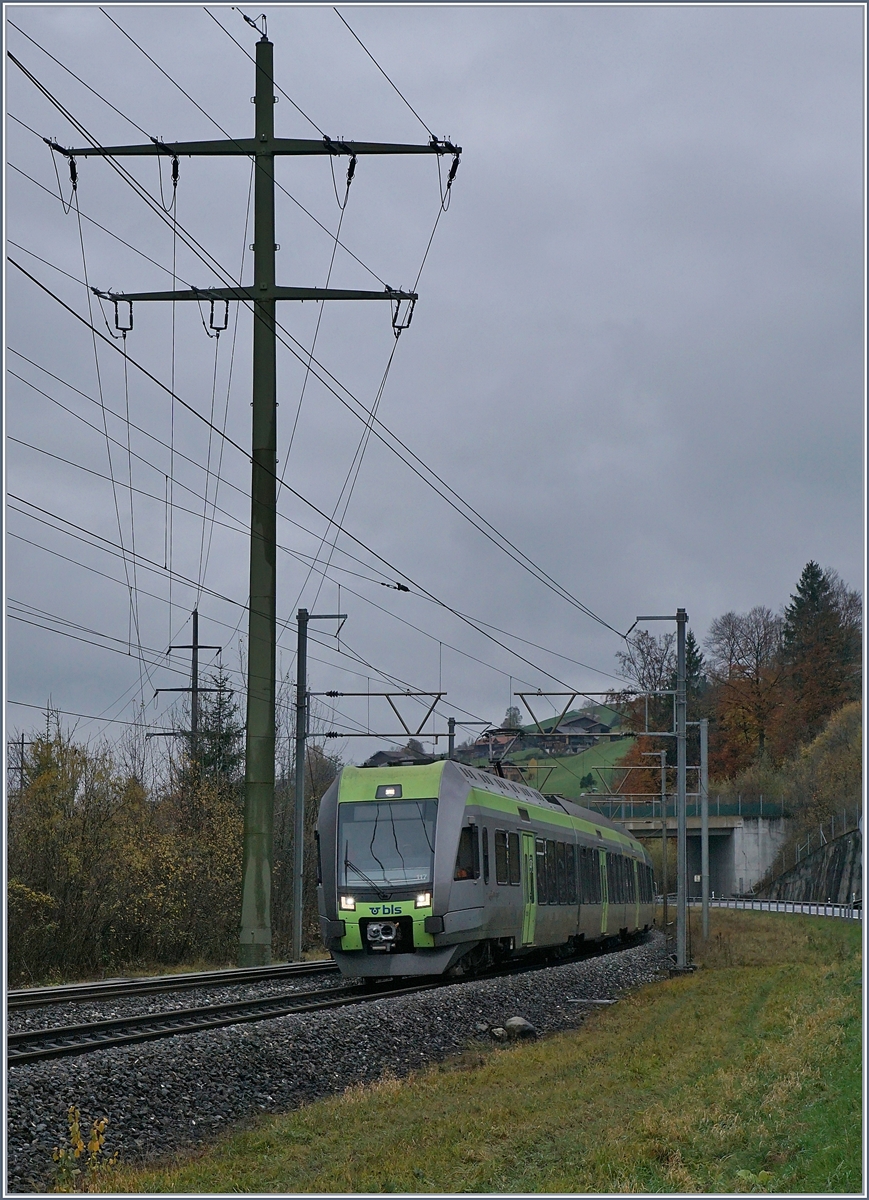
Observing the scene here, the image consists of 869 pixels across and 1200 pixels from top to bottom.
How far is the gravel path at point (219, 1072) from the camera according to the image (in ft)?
33.0

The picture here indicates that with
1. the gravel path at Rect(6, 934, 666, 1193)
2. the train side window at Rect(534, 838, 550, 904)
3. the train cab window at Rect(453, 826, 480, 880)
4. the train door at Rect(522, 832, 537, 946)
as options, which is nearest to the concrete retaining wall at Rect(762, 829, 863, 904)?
the train side window at Rect(534, 838, 550, 904)

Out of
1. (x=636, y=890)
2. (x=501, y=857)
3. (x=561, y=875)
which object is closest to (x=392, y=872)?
(x=501, y=857)

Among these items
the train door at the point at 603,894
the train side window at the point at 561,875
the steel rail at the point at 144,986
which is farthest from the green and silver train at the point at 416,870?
the train door at the point at 603,894

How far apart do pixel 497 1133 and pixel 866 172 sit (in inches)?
281

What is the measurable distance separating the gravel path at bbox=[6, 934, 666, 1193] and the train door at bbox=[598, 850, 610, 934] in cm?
1677

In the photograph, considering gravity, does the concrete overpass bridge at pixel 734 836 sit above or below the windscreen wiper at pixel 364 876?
below

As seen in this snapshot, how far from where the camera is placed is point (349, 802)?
70.2 ft

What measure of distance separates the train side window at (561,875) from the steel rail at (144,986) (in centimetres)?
563

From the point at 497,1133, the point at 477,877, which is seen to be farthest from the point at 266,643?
the point at 497,1133

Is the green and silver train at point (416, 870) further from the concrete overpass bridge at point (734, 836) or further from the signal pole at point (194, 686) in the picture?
the concrete overpass bridge at point (734, 836)

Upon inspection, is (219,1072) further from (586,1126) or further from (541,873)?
(541,873)

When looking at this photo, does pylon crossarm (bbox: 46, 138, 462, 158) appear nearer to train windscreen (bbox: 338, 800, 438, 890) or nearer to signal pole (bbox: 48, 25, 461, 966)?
signal pole (bbox: 48, 25, 461, 966)

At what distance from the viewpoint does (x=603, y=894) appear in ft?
118

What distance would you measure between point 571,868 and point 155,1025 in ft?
55.0
